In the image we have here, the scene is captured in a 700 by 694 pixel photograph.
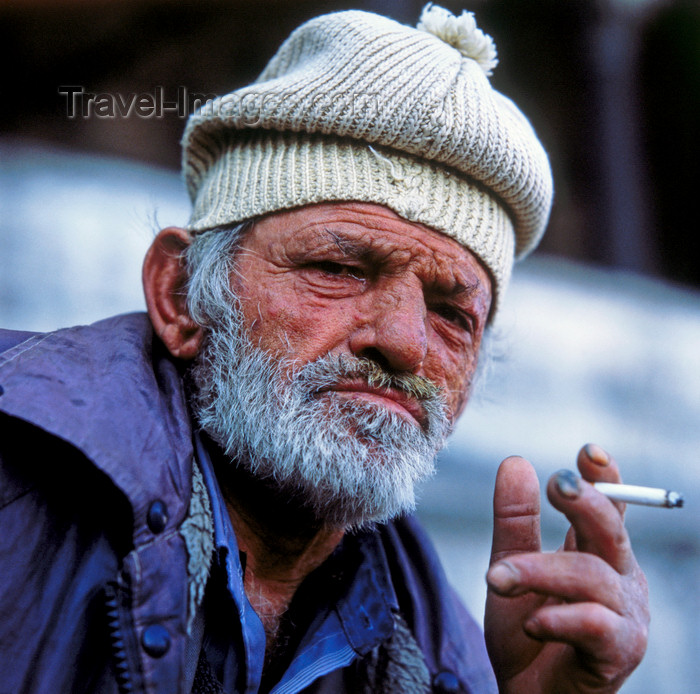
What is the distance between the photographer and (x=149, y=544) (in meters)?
1.34

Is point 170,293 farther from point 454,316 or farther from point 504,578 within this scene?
point 504,578

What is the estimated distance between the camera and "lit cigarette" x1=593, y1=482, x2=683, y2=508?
1.26 meters

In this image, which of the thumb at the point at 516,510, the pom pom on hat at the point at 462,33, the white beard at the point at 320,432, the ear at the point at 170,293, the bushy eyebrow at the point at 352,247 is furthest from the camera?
the pom pom on hat at the point at 462,33

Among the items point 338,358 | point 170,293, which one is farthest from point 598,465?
point 170,293

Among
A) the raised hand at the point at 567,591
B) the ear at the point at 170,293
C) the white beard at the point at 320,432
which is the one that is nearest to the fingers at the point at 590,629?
the raised hand at the point at 567,591

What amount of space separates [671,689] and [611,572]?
3.80 m

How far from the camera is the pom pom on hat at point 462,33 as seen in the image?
2.16m

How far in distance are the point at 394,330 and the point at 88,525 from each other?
2.75 ft

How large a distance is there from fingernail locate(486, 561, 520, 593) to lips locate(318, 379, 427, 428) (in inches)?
21.8

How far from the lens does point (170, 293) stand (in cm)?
205

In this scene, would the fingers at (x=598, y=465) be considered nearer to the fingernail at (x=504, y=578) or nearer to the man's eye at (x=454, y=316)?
the fingernail at (x=504, y=578)

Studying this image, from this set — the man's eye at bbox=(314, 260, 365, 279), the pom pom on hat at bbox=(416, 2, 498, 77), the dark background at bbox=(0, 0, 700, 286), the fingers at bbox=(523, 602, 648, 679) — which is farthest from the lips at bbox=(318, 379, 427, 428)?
the dark background at bbox=(0, 0, 700, 286)

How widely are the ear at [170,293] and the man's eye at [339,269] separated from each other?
41 centimetres

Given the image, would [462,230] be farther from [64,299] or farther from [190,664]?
[64,299]
